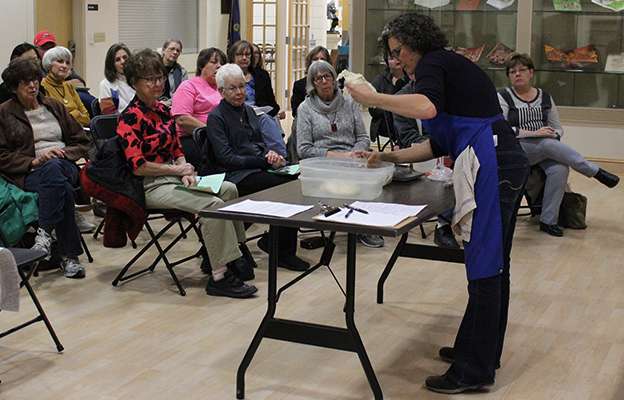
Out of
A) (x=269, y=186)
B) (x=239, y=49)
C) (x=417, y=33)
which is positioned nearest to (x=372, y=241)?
(x=269, y=186)

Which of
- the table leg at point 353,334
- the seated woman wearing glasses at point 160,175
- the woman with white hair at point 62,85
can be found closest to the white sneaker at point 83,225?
the woman with white hair at point 62,85

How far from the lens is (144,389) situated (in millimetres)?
3729

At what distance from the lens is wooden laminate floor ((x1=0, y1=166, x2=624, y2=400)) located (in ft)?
12.4

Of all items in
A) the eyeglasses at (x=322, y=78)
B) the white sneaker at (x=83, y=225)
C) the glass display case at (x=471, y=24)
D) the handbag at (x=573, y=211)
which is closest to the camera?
the eyeglasses at (x=322, y=78)

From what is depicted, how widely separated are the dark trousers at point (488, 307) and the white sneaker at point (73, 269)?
2.28 m

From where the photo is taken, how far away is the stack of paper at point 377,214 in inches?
132

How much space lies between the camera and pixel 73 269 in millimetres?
5234

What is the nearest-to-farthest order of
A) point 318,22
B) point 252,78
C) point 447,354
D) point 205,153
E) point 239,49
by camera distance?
point 447,354, point 205,153, point 239,49, point 252,78, point 318,22

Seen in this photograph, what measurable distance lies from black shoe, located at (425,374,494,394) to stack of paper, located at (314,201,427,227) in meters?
0.67

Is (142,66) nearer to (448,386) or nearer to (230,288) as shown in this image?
(230,288)

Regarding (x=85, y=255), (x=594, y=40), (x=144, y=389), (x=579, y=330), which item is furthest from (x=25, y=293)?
(x=594, y=40)

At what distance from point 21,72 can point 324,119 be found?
1.71 metres

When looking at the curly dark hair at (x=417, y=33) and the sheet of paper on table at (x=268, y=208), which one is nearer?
the sheet of paper on table at (x=268, y=208)

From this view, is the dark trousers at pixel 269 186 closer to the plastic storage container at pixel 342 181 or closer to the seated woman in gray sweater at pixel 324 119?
the seated woman in gray sweater at pixel 324 119
